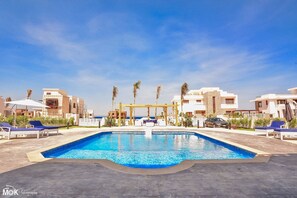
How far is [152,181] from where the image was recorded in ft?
12.7

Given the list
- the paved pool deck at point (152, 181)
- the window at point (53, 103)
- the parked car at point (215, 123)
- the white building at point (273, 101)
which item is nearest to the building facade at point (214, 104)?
the white building at point (273, 101)

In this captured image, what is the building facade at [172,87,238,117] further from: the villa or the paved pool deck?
the paved pool deck

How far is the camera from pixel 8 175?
4109 mm

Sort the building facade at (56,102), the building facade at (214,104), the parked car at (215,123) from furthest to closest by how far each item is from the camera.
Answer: the building facade at (214,104) → the building facade at (56,102) → the parked car at (215,123)

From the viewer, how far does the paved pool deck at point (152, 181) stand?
323 centimetres

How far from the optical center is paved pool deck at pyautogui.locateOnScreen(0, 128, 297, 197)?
323 centimetres

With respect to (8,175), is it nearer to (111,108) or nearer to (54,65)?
(54,65)

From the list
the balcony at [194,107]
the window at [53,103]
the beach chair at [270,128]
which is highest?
the window at [53,103]

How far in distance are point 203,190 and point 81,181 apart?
2352 mm

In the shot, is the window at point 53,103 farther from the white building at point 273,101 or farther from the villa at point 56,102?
the white building at point 273,101

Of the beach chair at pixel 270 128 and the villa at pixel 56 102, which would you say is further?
the villa at pixel 56 102

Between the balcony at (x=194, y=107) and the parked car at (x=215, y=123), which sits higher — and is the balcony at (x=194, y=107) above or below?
above

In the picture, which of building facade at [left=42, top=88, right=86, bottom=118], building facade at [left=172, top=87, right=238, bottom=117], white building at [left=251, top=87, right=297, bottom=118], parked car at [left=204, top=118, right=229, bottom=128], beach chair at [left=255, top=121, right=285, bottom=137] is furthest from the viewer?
building facade at [left=172, top=87, right=238, bottom=117]

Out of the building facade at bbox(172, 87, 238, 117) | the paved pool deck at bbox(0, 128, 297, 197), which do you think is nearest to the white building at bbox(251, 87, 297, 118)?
the building facade at bbox(172, 87, 238, 117)
